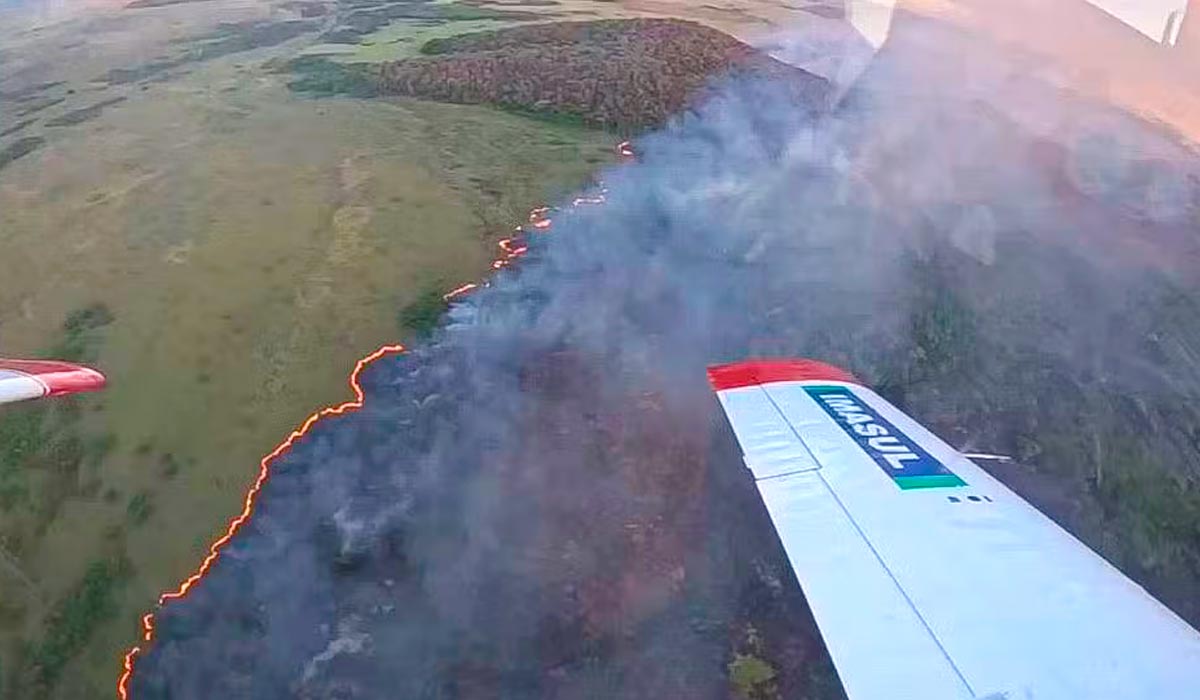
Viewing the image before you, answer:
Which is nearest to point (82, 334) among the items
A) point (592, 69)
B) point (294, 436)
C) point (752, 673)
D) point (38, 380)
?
point (294, 436)

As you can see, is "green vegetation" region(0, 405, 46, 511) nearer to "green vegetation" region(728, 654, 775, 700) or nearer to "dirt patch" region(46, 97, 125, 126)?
"green vegetation" region(728, 654, 775, 700)

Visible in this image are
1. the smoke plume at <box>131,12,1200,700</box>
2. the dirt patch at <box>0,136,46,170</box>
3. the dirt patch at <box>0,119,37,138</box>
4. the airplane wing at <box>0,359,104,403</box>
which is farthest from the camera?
the dirt patch at <box>0,119,37,138</box>

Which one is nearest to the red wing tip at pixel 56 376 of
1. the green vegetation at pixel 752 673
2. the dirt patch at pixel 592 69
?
the green vegetation at pixel 752 673

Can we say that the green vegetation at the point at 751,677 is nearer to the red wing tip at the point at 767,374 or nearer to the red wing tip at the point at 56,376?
the red wing tip at the point at 767,374

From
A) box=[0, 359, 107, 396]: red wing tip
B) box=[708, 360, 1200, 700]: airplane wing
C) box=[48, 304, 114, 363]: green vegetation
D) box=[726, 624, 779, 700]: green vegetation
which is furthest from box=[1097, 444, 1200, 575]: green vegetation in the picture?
box=[48, 304, 114, 363]: green vegetation

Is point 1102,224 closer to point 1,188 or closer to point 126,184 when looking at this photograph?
point 126,184

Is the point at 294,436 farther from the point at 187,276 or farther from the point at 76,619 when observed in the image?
the point at 187,276

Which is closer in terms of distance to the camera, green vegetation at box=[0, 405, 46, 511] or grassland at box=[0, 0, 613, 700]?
→ grassland at box=[0, 0, 613, 700]
